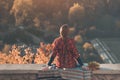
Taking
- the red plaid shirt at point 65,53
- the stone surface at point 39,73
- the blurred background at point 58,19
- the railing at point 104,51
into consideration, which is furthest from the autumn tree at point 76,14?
the red plaid shirt at point 65,53

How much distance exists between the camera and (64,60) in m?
9.92

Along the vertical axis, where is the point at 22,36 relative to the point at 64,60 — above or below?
above

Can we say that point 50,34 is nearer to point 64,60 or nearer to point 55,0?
point 55,0

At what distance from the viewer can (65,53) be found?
996 cm

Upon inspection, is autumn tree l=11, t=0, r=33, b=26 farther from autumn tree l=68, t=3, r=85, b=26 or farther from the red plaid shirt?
the red plaid shirt

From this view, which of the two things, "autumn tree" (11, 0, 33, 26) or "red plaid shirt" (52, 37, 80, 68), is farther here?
"autumn tree" (11, 0, 33, 26)

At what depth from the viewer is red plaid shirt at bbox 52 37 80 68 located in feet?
32.6

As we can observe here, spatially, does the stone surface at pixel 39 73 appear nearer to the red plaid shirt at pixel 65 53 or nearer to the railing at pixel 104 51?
the red plaid shirt at pixel 65 53

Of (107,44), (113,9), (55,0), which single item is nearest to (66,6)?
(55,0)

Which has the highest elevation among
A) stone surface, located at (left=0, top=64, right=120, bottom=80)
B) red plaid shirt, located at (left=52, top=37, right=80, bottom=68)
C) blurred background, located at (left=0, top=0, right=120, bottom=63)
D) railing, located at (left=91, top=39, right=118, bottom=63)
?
blurred background, located at (left=0, top=0, right=120, bottom=63)

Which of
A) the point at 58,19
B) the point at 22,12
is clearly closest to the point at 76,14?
the point at 58,19

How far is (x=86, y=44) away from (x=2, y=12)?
74.1ft

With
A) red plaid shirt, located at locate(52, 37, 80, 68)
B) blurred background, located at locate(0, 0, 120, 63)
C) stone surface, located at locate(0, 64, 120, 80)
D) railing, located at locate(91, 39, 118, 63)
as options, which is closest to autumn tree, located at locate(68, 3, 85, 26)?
blurred background, located at locate(0, 0, 120, 63)

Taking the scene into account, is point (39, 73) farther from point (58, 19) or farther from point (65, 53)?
point (58, 19)
